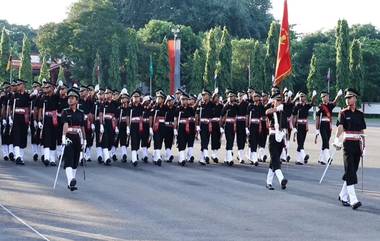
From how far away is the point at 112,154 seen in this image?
23.3 m

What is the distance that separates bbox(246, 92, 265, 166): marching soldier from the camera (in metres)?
21.8

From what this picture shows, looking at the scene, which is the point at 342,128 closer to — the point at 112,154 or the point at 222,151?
the point at 112,154

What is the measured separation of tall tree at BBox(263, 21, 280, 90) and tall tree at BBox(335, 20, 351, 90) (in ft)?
19.2

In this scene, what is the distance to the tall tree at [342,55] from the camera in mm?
69438

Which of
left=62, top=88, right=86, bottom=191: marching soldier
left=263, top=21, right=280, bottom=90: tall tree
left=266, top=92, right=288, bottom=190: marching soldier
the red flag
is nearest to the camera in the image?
left=62, top=88, right=86, bottom=191: marching soldier

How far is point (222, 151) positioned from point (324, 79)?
50.9 metres

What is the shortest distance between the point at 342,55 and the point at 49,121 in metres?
52.4

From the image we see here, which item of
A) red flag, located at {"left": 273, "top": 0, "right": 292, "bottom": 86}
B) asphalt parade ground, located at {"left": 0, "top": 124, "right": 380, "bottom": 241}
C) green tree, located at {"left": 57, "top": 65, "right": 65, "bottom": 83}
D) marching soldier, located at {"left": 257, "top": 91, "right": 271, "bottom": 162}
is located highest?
green tree, located at {"left": 57, "top": 65, "right": 65, "bottom": 83}

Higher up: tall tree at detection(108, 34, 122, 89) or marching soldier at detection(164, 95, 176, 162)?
tall tree at detection(108, 34, 122, 89)

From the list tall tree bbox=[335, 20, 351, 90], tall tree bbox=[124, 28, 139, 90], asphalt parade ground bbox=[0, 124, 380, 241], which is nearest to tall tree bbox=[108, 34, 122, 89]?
tall tree bbox=[124, 28, 139, 90]

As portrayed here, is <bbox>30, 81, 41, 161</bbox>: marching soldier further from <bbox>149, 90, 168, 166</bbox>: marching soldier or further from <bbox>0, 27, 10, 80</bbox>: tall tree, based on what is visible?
<bbox>0, 27, 10, 80</bbox>: tall tree

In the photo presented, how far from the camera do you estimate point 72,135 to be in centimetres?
1599

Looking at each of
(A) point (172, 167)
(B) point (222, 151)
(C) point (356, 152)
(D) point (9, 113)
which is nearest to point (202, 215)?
(C) point (356, 152)

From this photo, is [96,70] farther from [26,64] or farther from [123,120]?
[123,120]
